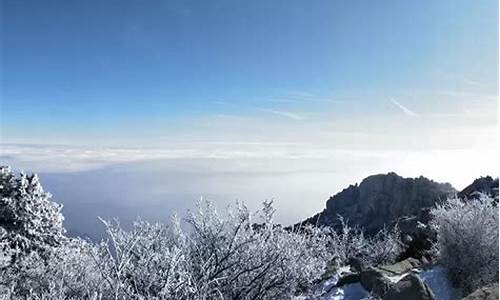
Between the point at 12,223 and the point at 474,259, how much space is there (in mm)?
14170

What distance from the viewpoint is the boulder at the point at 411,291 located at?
9.49 metres

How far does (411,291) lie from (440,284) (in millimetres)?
3997

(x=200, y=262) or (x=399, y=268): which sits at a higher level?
(x=200, y=262)

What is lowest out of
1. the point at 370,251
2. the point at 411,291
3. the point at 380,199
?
the point at 370,251

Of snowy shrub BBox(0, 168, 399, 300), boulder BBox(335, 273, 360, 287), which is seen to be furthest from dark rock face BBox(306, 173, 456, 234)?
snowy shrub BBox(0, 168, 399, 300)

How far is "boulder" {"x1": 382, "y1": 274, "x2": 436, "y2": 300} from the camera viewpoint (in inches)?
374

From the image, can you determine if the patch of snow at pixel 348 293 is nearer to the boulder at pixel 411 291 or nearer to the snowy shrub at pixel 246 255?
the boulder at pixel 411 291

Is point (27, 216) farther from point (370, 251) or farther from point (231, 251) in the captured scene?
point (370, 251)

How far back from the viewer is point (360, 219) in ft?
202

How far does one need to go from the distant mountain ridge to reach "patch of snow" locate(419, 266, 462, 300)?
3816 cm

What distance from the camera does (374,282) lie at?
39.2ft

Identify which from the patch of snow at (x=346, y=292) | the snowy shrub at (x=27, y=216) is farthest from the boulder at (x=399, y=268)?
the snowy shrub at (x=27, y=216)

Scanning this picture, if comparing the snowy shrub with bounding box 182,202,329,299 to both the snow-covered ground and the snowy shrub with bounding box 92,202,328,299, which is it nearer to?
the snowy shrub with bounding box 92,202,328,299

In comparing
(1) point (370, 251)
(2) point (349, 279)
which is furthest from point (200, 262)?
(1) point (370, 251)
